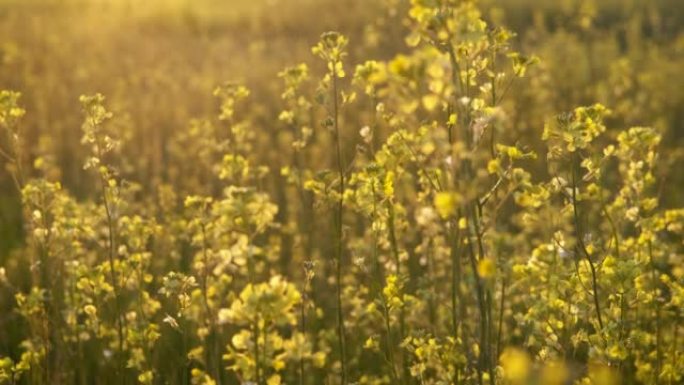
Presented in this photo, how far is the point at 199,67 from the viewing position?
13.5 meters

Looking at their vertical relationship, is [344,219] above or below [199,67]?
below

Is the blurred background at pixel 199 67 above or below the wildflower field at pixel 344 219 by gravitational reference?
above

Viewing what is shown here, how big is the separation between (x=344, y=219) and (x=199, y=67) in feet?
22.0

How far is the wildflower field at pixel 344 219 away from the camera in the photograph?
2816 mm

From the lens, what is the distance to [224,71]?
1273cm

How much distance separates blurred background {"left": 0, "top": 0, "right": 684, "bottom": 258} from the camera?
9.04m

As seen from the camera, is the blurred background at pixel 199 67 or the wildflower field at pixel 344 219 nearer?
the wildflower field at pixel 344 219

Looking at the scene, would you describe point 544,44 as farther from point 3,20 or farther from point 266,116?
point 3,20

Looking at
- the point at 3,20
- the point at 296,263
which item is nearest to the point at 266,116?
the point at 296,263

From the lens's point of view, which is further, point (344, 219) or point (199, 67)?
point (199, 67)

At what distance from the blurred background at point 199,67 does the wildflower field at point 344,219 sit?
0.22 feet

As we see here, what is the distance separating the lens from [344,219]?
7594 millimetres

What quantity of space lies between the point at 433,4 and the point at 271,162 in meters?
6.42

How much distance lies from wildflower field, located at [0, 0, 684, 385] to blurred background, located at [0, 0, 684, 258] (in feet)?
0.22
